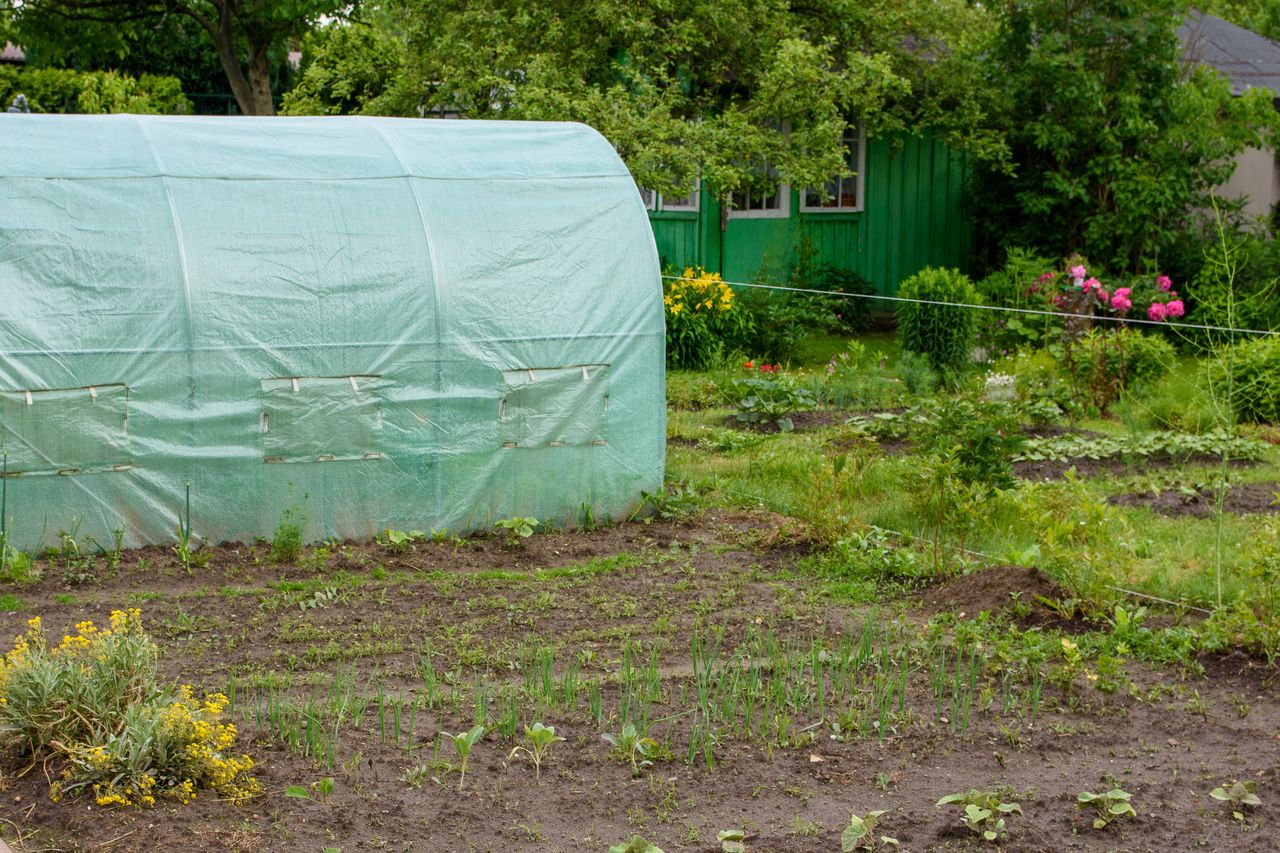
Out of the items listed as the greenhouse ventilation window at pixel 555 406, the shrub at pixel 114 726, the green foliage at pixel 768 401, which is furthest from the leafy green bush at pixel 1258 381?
the shrub at pixel 114 726

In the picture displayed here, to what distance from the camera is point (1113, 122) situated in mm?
16453

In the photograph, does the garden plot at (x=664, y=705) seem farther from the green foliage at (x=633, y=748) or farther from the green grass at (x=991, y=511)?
the green grass at (x=991, y=511)

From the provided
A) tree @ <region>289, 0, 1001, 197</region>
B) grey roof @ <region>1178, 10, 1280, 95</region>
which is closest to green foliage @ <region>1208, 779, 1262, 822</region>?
tree @ <region>289, 0, 1001, 197</region>

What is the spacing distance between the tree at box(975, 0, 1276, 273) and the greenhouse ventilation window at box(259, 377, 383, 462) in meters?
11.0

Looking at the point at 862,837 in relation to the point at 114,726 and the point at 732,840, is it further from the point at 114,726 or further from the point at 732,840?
the point at 114,726

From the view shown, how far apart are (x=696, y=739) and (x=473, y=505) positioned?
140 inches

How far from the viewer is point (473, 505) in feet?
Answer: 26.4

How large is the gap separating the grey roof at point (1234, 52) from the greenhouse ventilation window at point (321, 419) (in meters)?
14.2

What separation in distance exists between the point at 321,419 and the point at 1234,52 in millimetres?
17729

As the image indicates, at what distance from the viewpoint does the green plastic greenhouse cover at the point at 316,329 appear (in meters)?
7.21

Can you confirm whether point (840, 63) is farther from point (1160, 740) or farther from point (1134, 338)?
point (1160, 740)

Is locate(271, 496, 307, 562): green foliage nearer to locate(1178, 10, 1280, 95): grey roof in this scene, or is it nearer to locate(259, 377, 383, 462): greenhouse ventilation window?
locate(259, 377, 383, 462): greenhouse ventilation window

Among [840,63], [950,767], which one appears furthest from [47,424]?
[840,63]

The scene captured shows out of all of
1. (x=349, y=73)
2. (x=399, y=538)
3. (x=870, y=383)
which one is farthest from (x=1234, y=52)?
(x=399, y=538)
